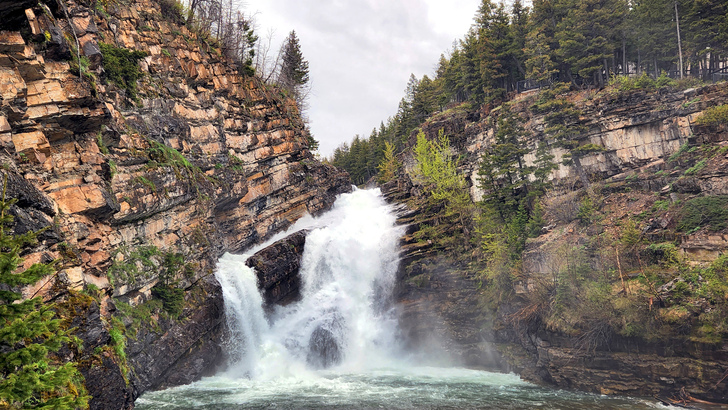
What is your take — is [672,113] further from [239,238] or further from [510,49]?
[239,238]

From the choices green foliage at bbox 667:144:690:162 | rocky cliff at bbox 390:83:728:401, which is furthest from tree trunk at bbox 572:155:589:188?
green foliage at bbox 667:144:690:162

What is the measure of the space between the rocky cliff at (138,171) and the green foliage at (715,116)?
1353 inches

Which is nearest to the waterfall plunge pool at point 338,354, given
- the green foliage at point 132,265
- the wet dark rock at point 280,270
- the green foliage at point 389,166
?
the wet dark rock at point 280,270

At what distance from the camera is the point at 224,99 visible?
36.0 meters

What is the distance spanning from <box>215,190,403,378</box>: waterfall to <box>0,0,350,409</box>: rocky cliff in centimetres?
188

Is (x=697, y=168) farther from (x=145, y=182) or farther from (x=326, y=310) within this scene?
(x=145, y=182)

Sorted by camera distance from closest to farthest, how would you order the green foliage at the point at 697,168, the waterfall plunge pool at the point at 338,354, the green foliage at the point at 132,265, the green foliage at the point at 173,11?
the green foliage at the point at 132,265
the waterfall plunge pool at the point at 338,354
the green foliage at the point at 697,168
the green foliage at the point at 173,11

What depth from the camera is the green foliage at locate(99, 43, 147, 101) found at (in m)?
24.8

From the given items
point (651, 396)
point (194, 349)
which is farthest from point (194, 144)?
point (651, 396)

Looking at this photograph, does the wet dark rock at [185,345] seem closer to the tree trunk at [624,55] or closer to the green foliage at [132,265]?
the green foliage at [132,265]

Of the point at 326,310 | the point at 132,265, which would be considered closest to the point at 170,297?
the point at 132,265

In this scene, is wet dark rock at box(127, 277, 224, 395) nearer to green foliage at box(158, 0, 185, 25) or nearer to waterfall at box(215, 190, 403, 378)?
waterfall at box(215, 190, 403, 378)

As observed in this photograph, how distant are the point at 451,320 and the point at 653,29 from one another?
116ft

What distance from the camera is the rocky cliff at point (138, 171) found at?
14.3 meters
